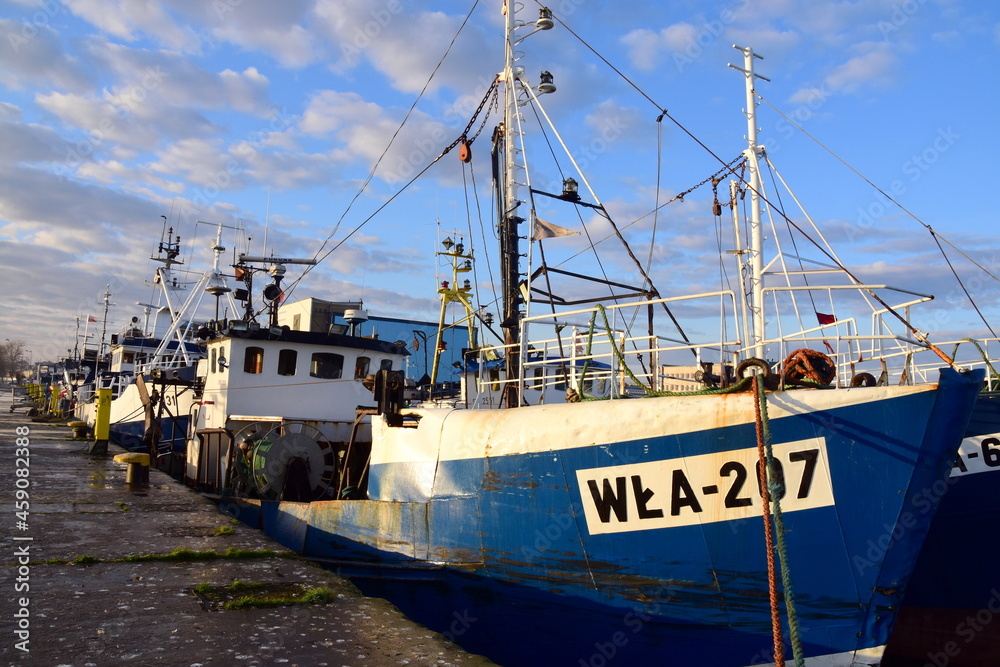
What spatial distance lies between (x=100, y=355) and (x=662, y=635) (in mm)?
49440

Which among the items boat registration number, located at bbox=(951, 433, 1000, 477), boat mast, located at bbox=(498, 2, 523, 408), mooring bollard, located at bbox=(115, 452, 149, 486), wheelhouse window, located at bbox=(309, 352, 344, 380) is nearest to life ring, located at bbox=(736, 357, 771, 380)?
boat registration number, located at bbox=(951, 433, 1000, 477)

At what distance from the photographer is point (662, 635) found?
612 centimetres

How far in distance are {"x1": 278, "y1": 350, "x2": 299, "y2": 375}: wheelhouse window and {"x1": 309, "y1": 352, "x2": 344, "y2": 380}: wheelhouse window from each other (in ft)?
1.19

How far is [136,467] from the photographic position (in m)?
12.5

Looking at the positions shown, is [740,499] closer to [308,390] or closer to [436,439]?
[436,439]

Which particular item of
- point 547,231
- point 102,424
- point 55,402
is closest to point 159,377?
point 102,424

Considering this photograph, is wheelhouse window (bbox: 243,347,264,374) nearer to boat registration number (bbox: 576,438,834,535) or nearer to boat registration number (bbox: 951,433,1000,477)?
boat registration number (bbox: 576,438,834,535)

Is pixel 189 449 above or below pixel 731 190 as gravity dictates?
below

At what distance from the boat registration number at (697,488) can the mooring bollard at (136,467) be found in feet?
31.6

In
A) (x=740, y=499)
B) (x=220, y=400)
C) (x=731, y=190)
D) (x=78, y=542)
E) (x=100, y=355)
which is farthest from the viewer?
(x=100, y=355)

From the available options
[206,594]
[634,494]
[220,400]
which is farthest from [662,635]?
[220,400]

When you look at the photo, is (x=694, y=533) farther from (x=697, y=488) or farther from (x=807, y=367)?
(x=807, y=367)

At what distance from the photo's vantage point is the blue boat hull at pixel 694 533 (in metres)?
5.44

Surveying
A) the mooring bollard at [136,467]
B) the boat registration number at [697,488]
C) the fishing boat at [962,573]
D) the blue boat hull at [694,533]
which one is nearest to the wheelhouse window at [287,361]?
the mooring bollard at [136,467]
